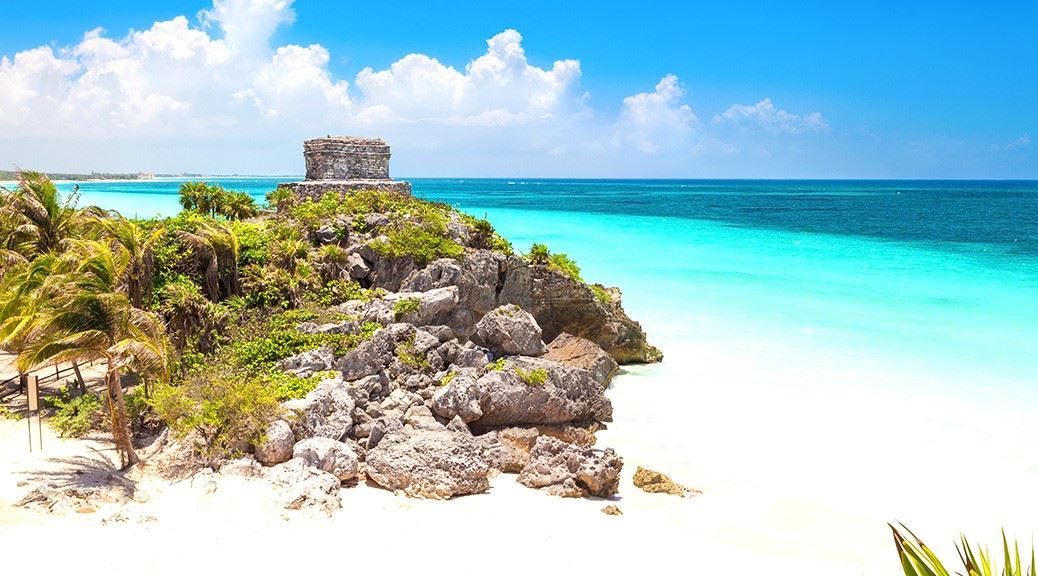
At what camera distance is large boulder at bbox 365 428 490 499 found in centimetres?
891

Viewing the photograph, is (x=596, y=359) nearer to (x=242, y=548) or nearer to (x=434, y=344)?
(x=434, y=344)

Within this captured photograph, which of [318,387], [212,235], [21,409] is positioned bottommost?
[21,409]

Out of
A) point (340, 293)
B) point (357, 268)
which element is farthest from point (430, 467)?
point (357, 268)

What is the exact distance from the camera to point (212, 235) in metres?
13.2

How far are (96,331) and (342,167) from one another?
11.9 meters

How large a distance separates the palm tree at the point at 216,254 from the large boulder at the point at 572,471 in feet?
22.8

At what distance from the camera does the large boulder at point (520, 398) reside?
1076 cm

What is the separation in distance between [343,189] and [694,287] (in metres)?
12.7

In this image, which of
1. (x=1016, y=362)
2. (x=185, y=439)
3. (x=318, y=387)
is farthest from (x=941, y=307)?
(x=185, y=439)

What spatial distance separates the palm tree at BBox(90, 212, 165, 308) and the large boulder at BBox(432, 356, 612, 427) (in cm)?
521

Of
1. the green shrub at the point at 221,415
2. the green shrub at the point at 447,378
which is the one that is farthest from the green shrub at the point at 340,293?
the green shrub at the point at 221,415

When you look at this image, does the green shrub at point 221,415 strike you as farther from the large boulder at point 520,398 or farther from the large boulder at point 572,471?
the large boulder at point 572,471

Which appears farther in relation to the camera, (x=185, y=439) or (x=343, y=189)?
(x=343, y=189)

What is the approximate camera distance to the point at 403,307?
500 inches
